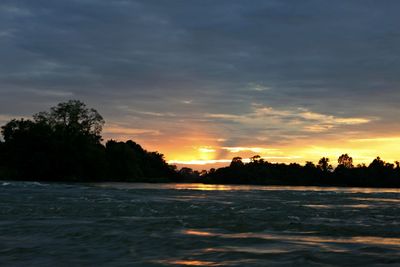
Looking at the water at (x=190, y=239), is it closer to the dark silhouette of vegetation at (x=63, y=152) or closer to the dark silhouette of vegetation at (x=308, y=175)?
the dark silhouette of vegetation at (x=63, y=152)

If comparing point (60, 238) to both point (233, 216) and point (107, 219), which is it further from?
point (233, 216)

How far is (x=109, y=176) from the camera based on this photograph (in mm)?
124938

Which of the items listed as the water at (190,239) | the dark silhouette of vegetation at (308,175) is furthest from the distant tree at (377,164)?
the water at (190,239)

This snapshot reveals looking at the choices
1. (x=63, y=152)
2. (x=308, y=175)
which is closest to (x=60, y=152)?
(x=63, y=152)

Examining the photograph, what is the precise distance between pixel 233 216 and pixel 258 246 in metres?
8.74

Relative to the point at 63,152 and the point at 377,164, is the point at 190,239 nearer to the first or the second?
the point at 63,152

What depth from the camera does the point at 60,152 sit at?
111500 mm

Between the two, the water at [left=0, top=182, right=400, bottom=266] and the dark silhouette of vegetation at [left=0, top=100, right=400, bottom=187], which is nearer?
the water at [left=0, top=182, right=400, bottom=266]

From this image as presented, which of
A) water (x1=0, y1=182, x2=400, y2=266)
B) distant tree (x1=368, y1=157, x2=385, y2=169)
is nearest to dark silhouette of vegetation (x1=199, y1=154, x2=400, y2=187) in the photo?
distant tree (x1=368, y1=157, x2=385, y2=169)

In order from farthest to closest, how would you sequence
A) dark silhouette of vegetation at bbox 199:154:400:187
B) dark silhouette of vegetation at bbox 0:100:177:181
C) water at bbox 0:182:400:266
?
dark silhouette of vegetation at bbox 199:154:400:187, dark silhouette of vegetation at bbox 0:100:177:181, water at bbox 0:182:400:266

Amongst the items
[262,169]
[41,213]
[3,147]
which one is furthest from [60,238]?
[262,169]

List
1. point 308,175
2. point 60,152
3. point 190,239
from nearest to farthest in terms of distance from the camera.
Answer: point 190,239 → point 60,152 → point 308,175

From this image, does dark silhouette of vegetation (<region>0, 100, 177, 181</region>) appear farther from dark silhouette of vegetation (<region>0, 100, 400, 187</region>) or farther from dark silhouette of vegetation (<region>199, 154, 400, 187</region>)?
dark silhouette of vegetation (<region>199, 154, 400, 187</region>)

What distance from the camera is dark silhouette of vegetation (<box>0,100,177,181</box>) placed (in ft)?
355
